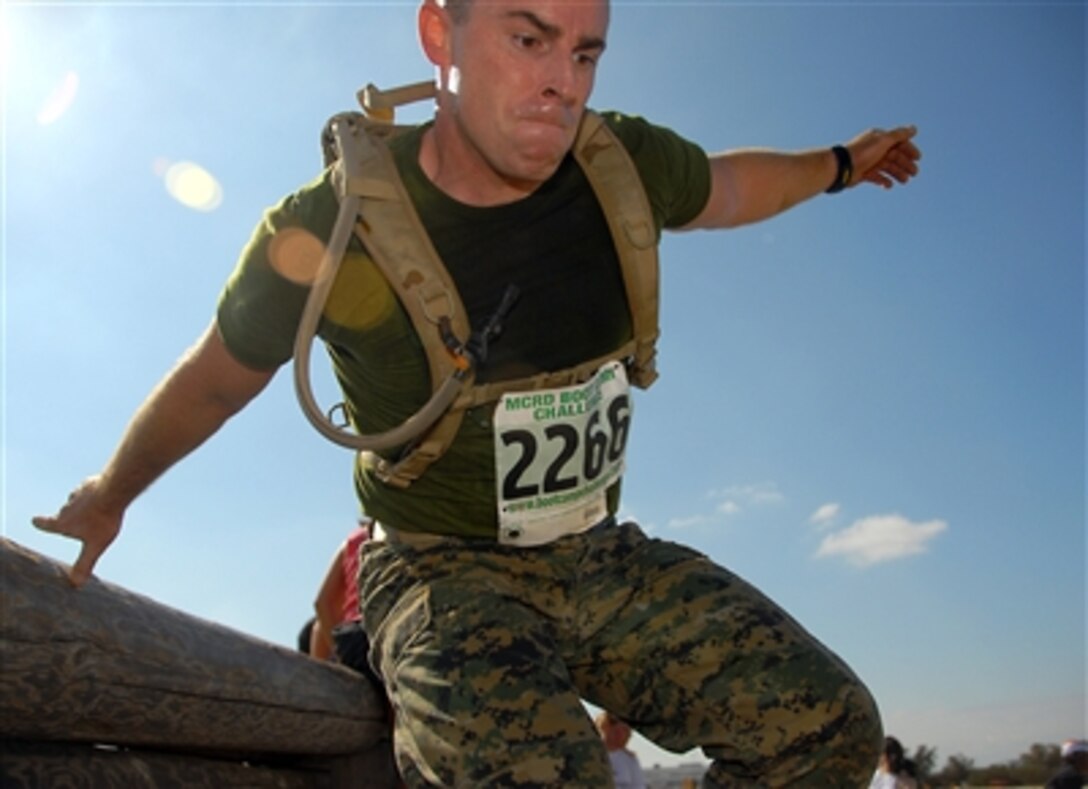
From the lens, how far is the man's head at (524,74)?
2570 mm

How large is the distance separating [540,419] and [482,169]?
724 millimetres

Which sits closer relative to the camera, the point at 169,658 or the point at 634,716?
the point at 169,658

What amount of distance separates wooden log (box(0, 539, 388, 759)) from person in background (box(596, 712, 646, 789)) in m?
5.18

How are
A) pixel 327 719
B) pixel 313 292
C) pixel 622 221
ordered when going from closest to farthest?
pixel 313 292
pixel 622 221
pixel 327 719

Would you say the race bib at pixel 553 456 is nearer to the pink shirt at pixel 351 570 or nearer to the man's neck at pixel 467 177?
the man's neck at pixel 467 177

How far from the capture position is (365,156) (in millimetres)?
2701

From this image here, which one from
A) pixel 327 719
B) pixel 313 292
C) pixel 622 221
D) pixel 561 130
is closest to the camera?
pixel 313 292

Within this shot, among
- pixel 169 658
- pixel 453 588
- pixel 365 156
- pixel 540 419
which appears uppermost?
pixel 365 156

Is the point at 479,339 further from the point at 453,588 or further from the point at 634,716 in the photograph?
the point at 634,716

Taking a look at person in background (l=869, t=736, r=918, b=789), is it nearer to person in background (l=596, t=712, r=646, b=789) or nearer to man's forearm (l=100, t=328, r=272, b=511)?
person in background (l=596, t=712, r=646, b=789)

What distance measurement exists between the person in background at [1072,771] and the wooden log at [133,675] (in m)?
9.89

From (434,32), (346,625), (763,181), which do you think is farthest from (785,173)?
(346,625)

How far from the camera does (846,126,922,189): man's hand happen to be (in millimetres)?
3598

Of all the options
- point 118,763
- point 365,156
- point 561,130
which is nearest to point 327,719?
point 118,763
